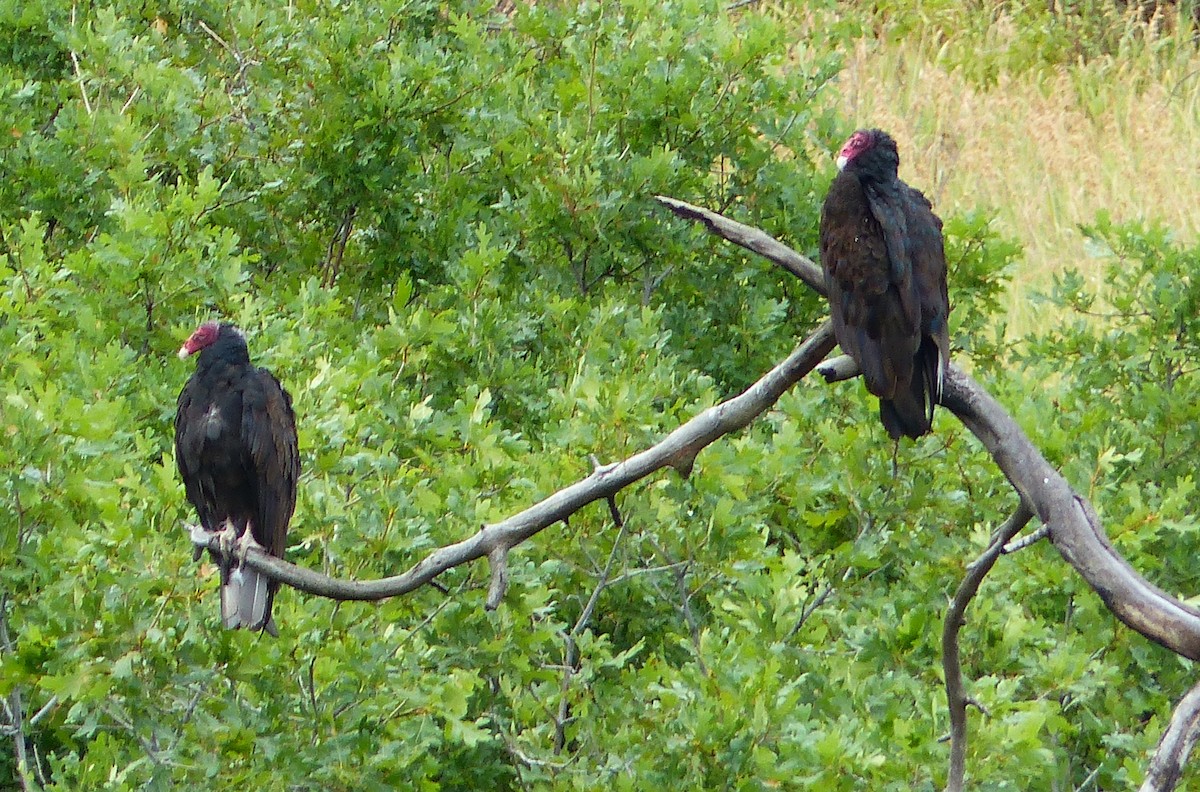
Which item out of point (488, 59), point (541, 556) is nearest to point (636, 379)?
point (541, 556)

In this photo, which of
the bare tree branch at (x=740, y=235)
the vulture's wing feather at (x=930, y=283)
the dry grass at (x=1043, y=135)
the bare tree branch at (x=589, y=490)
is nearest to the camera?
the bare tree branch at (x=589, y=490)

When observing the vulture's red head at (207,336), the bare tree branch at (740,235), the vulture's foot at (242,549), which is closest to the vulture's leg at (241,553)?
the vulture's foot at (242,549)

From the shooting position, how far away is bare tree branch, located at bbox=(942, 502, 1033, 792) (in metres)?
2.64

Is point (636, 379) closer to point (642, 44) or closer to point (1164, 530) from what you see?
point (1164, 530)

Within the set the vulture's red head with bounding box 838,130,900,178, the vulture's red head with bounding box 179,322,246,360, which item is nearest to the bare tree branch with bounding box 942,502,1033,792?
the vulture's red head with bounding box 838,130,900,178

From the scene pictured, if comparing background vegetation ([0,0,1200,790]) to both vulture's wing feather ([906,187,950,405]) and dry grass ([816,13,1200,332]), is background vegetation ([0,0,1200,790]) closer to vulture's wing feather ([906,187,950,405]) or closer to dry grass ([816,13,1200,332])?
vulture's wing feather ([906,187,950,405])

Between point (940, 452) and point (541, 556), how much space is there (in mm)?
1004

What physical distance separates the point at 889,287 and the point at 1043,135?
20.2 ft

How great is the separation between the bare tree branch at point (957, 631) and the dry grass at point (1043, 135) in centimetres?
475

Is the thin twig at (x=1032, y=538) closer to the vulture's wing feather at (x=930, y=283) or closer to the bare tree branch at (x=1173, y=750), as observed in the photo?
the bare tree branch at (x=1173, y=750)

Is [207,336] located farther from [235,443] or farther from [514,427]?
[514,427]

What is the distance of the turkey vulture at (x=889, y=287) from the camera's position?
3.31 m

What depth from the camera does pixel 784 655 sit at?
12.6 ft

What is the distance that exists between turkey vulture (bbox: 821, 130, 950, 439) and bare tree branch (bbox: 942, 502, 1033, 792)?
465mm
